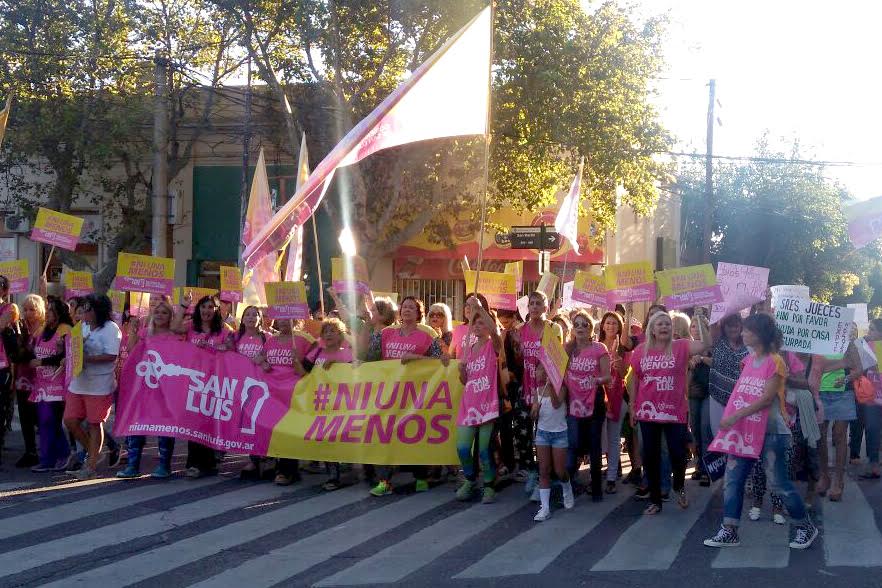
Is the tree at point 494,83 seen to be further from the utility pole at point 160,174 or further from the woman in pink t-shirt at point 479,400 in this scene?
the woman in pink t-shirt at point 479,400

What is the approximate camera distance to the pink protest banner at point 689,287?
10172 millimetres

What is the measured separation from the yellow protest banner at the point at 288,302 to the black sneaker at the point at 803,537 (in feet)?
16.1

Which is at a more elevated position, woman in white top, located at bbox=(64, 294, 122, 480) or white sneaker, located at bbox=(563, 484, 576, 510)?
woman in white top, located at bbox=(64, 294, 122, 480)

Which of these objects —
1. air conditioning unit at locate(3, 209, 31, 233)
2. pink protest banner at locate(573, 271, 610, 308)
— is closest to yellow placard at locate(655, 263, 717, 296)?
pink protest banner at locate(573, 271, 610, 308)

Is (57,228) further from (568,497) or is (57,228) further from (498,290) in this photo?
(568,497)

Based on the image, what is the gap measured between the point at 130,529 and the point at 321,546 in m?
1.50

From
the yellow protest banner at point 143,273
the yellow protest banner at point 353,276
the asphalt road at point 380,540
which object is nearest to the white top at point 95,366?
the asphalt road at point 380,540

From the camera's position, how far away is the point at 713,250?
Result: 153 ft

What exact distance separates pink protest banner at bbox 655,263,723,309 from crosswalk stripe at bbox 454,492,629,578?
236 centimetres

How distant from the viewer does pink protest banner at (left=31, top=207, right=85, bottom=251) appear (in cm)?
1238

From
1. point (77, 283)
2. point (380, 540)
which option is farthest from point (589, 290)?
point (77, 283)

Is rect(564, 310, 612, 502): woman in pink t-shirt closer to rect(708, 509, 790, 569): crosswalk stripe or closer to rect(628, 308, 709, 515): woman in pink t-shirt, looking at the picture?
rect(628, 308, 709, 515): woman in pink t-shirt

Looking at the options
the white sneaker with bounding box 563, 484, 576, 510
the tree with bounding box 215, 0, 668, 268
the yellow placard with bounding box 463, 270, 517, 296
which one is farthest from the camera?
the tree with bounding box 215, 0, 668, 268

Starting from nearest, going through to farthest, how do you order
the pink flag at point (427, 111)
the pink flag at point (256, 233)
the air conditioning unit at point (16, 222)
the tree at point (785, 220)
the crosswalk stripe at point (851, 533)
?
Answer: the crosswalk stripe at point (851, 533) < the pink flag at point (427, 111) < the pink flag at point (256, 233) < the air conditioning unit at point (16, 222) < the tree at point (785, 220)
